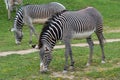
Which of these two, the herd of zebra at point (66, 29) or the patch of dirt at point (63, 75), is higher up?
the herd of zebra at point (66, 29)

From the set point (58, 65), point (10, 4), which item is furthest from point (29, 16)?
point (10, 4)

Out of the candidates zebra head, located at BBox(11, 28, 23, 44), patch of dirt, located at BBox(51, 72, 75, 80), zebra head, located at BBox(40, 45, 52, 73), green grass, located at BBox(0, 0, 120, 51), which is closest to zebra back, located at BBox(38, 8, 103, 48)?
zebra head, located at BBox(40, 45, 52, 73)

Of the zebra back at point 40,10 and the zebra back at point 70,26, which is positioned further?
the zebra back at point 40,10

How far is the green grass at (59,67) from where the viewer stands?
11461 millimetres

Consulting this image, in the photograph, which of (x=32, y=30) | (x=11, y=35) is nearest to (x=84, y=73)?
(x=32, y=30)

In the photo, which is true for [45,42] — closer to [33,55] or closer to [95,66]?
[95,66]

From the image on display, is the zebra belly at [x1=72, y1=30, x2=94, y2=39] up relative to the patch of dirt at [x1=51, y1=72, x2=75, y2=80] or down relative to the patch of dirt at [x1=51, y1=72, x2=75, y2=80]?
up

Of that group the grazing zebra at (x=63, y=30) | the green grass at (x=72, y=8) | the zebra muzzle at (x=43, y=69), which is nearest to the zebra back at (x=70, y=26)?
→ the grazing zebra at (x=63, y=30)

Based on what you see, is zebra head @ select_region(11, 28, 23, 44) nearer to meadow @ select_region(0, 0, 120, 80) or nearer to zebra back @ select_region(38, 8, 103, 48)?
meadow @ select_region(0, 0, 120, 80)

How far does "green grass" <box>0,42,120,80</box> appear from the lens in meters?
11.5

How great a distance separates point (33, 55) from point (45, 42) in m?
3.93

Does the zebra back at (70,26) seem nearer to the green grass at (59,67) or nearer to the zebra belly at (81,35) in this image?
the zebra belly at (81,35)

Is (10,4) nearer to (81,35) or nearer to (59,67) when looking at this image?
(59,67)

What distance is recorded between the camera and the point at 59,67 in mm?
12617
